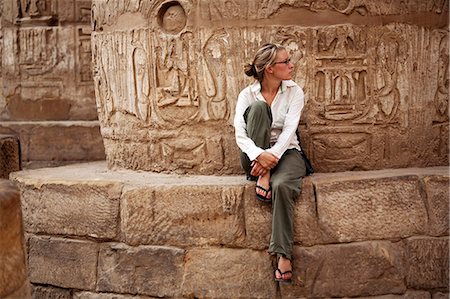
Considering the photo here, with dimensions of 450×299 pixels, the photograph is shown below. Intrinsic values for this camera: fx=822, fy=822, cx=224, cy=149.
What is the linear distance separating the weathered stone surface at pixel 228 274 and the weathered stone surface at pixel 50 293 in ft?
3.17

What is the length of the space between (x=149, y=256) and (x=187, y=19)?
175 centimetres

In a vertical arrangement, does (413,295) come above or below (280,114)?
below

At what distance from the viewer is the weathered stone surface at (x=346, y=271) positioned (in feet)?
17.7

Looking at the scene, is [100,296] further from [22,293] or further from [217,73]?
→ [22,293]

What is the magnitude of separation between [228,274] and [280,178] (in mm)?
746

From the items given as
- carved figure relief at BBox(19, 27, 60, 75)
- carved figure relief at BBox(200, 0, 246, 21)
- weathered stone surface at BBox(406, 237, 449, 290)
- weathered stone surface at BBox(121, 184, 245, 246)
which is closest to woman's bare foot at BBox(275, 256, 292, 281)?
weathered stone surface at BBox(121, 184, 245, 246)

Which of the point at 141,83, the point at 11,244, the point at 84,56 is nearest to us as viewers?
the point at 11,244

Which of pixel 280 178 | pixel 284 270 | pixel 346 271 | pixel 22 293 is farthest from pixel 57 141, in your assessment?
pixel 22 293

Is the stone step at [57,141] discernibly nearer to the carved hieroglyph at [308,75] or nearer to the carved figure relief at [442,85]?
the carved hieroglyph at [308,75]

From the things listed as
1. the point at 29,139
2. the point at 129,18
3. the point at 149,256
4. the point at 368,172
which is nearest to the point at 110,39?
the point at 129,18

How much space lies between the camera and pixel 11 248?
3.17m

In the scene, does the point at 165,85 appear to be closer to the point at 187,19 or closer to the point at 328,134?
the point at 187,19

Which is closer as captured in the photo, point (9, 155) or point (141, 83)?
point (141, 83)

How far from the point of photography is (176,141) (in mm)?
6137
